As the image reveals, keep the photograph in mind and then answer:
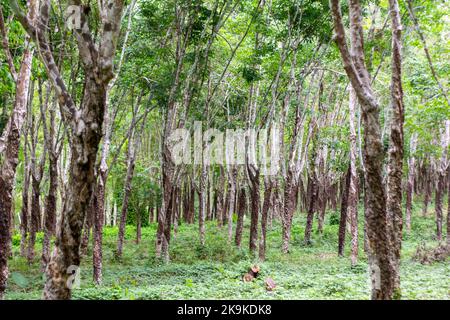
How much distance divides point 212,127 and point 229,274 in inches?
416

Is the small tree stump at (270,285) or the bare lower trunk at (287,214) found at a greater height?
the bare lower trunk at (287,214)

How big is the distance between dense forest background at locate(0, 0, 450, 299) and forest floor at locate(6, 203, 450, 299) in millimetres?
85

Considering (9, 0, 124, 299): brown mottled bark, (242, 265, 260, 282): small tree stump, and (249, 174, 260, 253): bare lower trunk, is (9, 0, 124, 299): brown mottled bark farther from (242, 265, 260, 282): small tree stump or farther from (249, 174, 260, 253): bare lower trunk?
(249, 174, 260, 253): bare lower trunk

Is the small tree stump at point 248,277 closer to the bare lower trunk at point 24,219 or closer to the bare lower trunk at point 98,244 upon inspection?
the bare lower trunk at point 98,244

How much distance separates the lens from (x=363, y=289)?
10531 millimetres

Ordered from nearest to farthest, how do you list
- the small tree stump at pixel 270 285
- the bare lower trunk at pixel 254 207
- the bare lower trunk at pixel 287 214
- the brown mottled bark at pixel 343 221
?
the small tree stump at pixel 270 285
the bare lower trunk at pixel 254 207
the brown mottled bark at pixel 343 221
the bare lower trunk at pixel 287 214

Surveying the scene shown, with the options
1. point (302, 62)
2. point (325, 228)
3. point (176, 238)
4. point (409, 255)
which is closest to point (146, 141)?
point (176, 238)

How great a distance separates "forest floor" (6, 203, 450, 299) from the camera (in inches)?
396

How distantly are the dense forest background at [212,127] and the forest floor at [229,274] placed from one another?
9 centimetres

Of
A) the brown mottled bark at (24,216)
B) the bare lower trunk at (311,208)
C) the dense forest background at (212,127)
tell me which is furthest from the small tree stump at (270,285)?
the brown mottled bark at (24,216)

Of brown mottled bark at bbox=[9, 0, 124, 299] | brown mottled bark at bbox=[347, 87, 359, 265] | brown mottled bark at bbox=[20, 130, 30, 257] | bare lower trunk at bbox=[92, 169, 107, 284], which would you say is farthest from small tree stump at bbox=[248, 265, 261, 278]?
brown mottled bark at bbox=[20, 130, 30, 257]

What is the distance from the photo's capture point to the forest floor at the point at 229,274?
33.0 feet

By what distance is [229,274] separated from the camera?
1323 cm

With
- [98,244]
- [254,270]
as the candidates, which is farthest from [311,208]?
[98,244]
